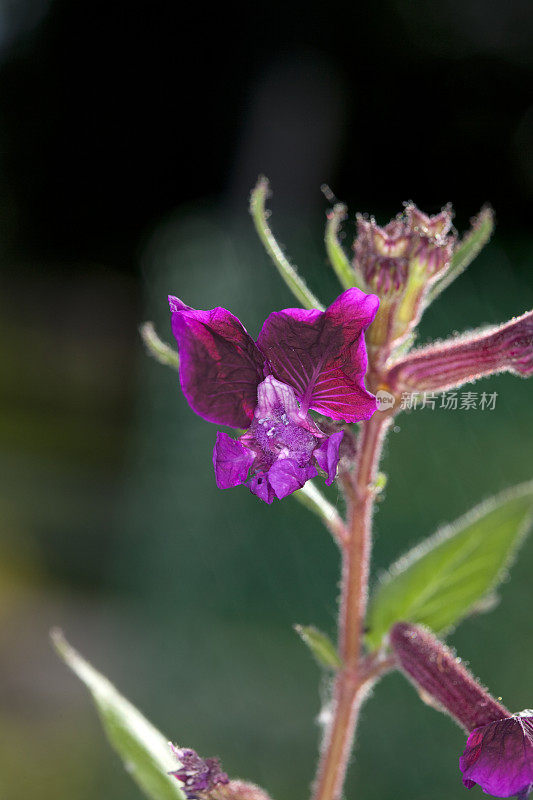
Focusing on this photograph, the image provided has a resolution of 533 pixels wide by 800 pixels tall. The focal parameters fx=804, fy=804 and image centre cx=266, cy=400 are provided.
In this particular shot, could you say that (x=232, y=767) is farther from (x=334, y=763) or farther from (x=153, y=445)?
(x=334, y=763)

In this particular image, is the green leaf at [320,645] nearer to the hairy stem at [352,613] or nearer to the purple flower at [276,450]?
the hairy stem at [352,613]

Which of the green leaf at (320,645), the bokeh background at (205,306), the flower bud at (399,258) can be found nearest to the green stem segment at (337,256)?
the flower bud at (399,258)

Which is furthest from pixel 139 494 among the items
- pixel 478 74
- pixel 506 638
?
pixel 478 74

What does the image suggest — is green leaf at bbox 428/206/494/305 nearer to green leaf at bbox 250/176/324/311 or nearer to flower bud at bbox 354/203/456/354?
flower bud at bbox 354/203/456/354

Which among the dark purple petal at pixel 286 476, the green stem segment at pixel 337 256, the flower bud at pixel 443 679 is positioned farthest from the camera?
the green stem segment at pixel 337 256

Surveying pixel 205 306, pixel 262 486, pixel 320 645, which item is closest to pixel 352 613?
pixel 320 645

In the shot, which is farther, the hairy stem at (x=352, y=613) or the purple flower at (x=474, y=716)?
the hairy stem at (x=352, y=613)

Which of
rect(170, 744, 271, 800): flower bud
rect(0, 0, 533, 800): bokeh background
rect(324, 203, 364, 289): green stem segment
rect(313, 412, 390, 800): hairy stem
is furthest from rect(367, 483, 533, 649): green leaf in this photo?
rect(0, 0, 533, 800): bokeh background

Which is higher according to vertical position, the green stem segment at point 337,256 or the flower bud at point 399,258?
the green stem segment at point 337,256
